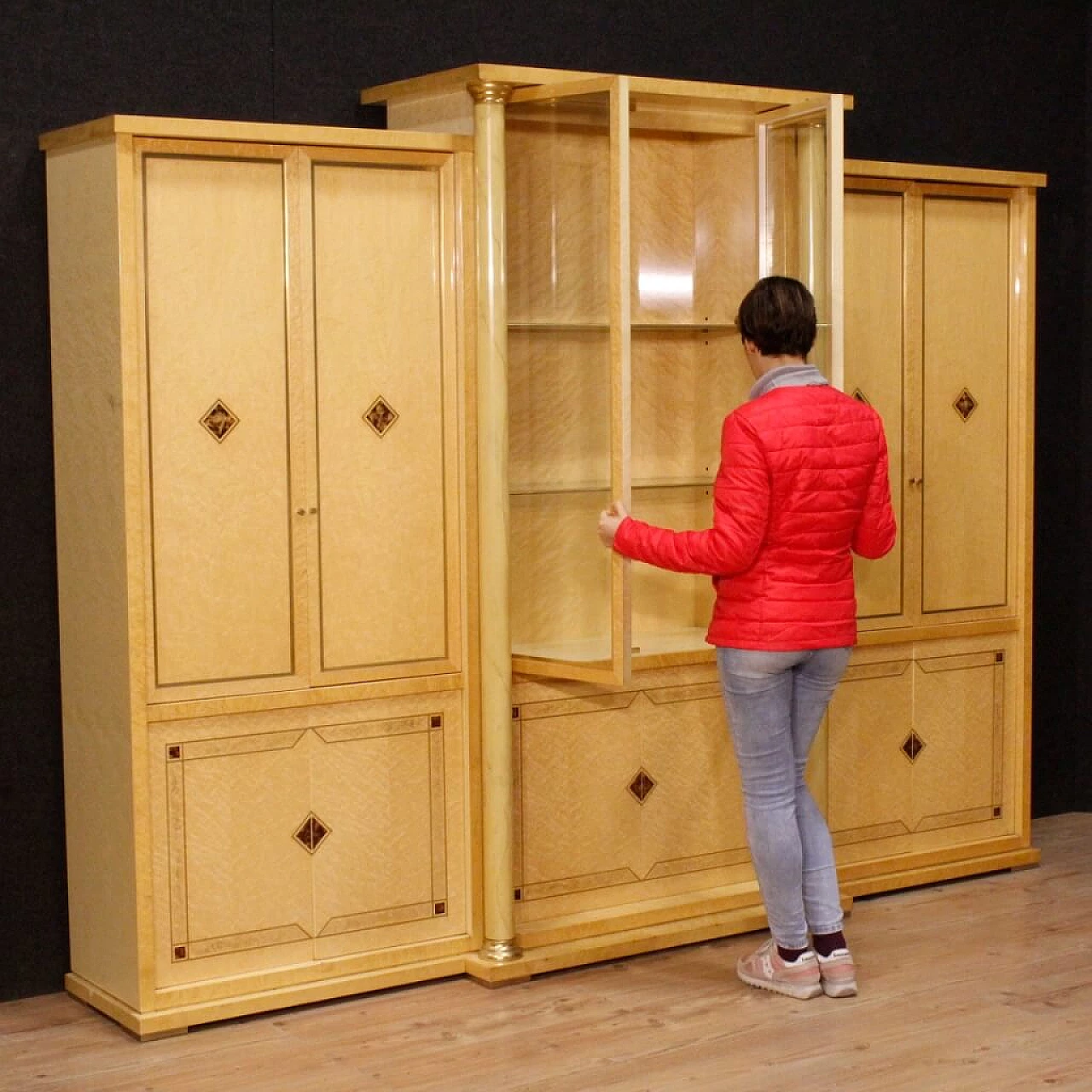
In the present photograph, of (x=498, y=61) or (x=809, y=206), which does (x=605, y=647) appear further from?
(x=498, y=61)

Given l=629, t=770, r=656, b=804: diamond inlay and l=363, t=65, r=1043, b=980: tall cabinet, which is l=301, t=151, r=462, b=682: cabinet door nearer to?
l=363, t=65, r=1043, b=980: tall cabinet

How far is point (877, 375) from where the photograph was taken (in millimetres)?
5109

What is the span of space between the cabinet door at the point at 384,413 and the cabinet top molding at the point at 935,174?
1341 millimetres

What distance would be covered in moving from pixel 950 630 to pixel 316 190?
2389 millimetres

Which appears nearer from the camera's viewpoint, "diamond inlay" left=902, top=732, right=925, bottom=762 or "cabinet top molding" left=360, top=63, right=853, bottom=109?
"cabinet top molding" left=360, top=63, right=853, bottom=109

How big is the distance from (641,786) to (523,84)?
185 cm

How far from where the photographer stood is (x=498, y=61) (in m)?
4.89

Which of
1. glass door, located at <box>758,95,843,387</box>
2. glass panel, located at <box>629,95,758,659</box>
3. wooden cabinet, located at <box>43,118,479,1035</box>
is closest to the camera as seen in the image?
wooden cabinet, located at <box>43,118,479,1035</box>

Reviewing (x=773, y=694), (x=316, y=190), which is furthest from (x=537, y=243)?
(x=773, y=694)

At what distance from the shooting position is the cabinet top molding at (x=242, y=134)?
3.88 m

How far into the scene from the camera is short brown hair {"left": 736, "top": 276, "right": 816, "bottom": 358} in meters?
4.08

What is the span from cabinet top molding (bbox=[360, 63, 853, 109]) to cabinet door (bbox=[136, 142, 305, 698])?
0.49 meters

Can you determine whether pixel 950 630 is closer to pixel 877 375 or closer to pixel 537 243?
pixel 877 375

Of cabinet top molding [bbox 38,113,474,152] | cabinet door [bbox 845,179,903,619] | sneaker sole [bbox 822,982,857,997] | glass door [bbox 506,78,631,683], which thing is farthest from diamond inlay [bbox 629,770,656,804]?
cabinet top molding [bbox 38,113,474,152]
